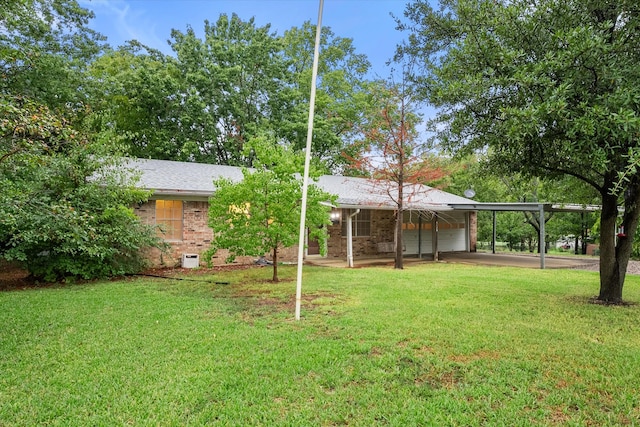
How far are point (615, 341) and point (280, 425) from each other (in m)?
4.53

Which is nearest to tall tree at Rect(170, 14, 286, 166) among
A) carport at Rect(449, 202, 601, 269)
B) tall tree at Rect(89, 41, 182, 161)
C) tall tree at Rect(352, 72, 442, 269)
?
tall tree at Rect(89, 41, 182, 161)

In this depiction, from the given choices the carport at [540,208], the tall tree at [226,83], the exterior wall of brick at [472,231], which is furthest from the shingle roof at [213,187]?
the tall tree at [226,83]

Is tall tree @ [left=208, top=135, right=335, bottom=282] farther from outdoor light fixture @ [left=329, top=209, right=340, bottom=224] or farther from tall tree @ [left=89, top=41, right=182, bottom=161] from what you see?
tall tree @ [left=89, top=41, right=182, bottom=161]

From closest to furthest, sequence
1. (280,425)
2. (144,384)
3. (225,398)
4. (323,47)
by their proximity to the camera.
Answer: (280,425), (225,398), (144,384), (323,47)

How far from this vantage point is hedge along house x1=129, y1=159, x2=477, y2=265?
1192 cm

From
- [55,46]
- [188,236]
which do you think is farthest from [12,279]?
[55,46]

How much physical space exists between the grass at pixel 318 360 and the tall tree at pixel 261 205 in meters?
1.61

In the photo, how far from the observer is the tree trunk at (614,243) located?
22.3 feet

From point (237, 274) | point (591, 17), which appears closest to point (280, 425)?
point (591, 17)

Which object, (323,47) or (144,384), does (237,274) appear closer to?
(144,384)

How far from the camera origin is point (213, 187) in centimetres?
1248

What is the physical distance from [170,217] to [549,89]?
1054 cm

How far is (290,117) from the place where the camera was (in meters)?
22.1

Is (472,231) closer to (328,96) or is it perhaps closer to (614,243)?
(328,96)
